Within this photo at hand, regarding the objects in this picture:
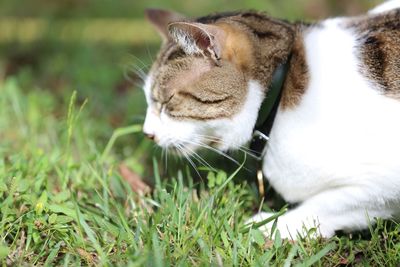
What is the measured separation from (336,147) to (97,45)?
2744mm

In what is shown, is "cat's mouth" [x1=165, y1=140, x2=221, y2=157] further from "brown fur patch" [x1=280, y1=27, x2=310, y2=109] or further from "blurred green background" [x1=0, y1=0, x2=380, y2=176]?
"blurred green background" [x1=0, y1=0, x2=380, y2=176]

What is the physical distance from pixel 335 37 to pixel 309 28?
0.52ft

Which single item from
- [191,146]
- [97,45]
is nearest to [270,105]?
[191,146]

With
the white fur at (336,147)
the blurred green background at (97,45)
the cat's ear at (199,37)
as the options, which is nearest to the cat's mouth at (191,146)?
the white fur at (336,147)

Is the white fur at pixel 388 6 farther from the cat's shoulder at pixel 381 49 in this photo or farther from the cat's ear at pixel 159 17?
the cat's ear at pixel 159 17

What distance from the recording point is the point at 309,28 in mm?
2348

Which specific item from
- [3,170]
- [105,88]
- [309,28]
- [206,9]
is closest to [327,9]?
[206,9]

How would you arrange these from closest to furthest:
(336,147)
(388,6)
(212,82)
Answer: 1. (336,147)
2. (212,82)
3. (388,6)

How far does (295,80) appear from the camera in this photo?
2201mm

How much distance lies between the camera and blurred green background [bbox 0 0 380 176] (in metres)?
3.36

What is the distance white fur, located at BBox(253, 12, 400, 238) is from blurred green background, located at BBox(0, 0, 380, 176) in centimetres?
93

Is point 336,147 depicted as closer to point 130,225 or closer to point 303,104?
point 303,104

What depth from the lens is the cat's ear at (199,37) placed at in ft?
6.85

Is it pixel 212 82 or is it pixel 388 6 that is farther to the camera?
pixel 388 6
